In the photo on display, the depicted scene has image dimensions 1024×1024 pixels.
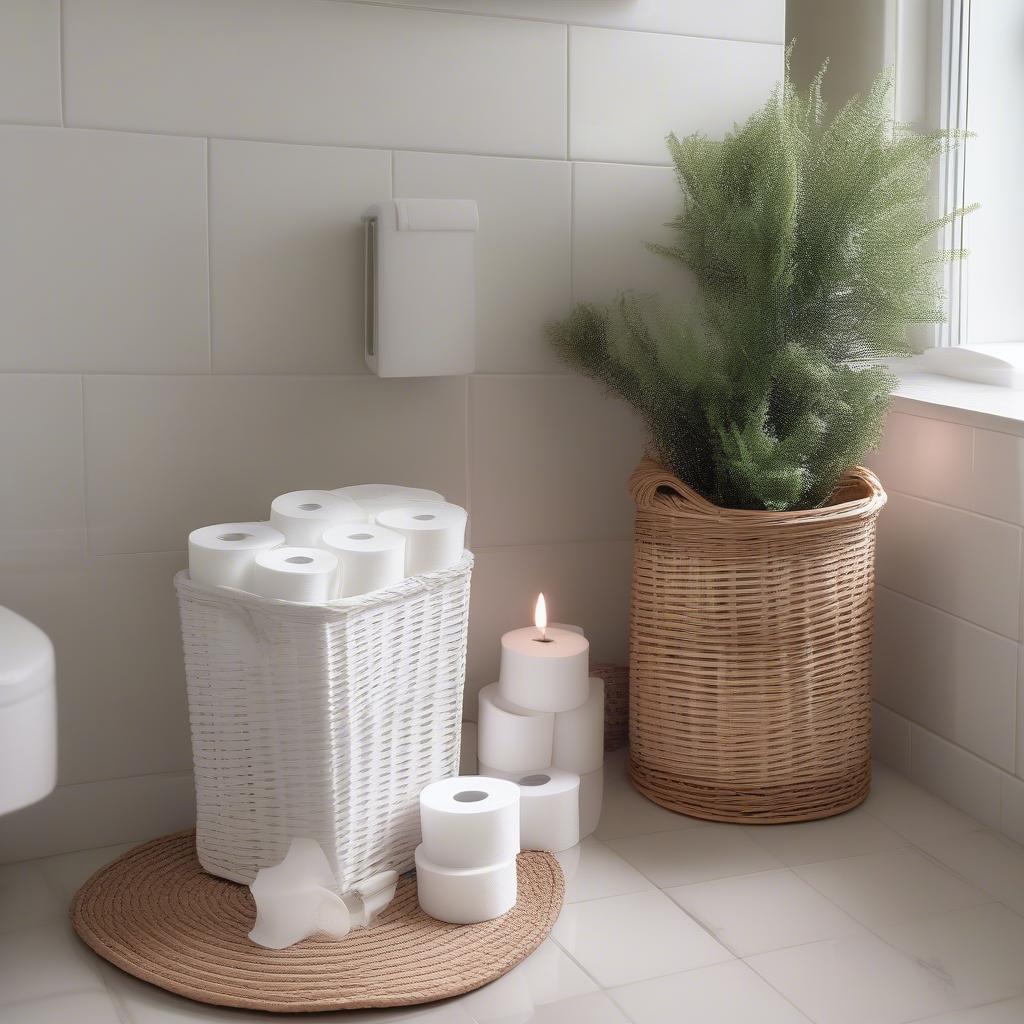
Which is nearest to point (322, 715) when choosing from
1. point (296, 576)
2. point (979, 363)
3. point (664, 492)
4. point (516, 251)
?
point (296, 576)

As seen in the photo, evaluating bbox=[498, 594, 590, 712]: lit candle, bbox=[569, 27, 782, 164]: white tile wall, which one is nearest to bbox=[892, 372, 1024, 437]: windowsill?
bbox=[569, 27, 782, 164]: white tile wall

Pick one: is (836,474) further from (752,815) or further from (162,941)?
(162,941)

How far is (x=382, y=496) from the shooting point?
64.6 inches

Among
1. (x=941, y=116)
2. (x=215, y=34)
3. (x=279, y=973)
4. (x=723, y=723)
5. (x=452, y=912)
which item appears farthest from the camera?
(x=941, y=116)

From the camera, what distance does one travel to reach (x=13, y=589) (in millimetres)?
Answer: 1615

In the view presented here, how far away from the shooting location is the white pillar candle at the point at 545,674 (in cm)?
169

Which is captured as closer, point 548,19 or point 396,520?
point 396,520

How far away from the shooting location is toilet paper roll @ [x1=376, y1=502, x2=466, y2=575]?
1508mm

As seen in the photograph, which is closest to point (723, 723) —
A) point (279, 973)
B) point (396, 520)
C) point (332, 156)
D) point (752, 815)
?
point (752, 815)

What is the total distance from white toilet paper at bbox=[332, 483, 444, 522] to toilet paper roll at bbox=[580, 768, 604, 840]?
1.41 feet

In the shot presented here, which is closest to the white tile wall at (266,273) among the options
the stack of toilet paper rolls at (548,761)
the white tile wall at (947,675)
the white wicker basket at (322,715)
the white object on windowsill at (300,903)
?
the stack of toilet paper rolls at (548,761)

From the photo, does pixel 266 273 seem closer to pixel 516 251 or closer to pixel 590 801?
pixel 516 251

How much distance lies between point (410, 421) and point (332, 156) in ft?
1.20

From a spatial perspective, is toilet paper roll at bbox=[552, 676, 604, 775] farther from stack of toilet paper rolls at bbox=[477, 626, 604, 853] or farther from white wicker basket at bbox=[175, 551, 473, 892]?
white wicker basket at bbox=[175, 551, 473, 892]
